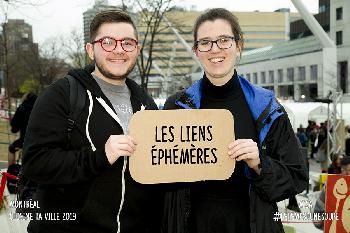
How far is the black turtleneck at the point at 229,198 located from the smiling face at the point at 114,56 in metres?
0.54

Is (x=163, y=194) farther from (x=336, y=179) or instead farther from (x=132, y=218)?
(x=336, y=179)

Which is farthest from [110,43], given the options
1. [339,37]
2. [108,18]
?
[339,37]

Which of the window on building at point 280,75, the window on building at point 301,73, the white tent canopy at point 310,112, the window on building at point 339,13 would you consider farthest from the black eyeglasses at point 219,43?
the window on building at point 280,75

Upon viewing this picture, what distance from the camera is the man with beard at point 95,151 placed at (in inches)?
79.7

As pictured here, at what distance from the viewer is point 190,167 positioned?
2178 millimetres

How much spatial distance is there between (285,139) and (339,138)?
1276cm

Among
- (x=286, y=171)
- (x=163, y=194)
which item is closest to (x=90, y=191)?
(x=163, y=194)

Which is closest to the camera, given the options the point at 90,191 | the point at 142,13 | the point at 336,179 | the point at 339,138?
the point at 90,191

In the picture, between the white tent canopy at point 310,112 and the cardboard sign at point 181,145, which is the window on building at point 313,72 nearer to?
the white tent canopy at point 310,112

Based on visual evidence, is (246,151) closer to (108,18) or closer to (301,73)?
(108,18)

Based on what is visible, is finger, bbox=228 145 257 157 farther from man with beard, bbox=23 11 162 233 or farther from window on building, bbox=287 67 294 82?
window on building, bbox=287 67 294 82

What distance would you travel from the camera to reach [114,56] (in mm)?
2264

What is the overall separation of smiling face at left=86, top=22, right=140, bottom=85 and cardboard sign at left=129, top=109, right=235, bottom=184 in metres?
0.30

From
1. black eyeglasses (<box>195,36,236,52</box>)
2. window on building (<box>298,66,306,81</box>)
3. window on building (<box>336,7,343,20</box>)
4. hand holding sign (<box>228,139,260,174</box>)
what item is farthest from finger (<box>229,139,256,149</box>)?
window on building (<box>298,66,306,81</box>)
